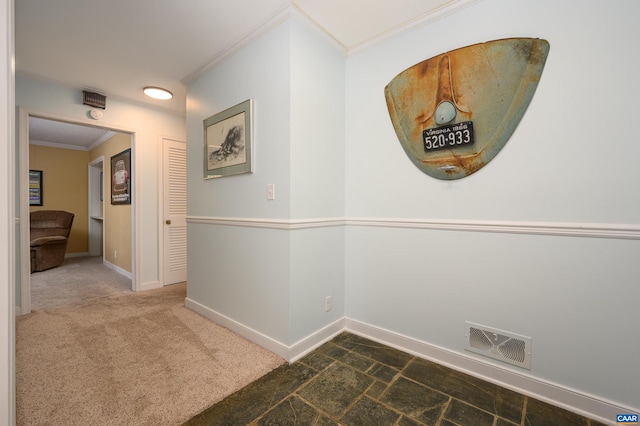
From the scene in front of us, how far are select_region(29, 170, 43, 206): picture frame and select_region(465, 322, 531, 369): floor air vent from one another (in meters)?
7.87

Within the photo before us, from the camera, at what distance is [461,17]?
1.76 metres

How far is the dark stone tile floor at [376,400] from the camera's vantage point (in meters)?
1.38

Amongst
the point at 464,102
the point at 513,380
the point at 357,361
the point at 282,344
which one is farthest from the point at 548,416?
the point at 464,102

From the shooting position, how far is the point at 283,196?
1.92 m

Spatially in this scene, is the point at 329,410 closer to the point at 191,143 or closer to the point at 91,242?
the point at 191,143

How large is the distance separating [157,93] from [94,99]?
0.70 metres

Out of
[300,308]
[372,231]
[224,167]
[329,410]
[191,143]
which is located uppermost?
[191,143]

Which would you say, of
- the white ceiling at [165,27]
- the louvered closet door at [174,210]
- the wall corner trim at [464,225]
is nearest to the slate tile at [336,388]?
the wall corner trim at [464,225]

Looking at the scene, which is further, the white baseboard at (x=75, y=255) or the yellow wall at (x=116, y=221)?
the white baseboard at (x=75, y=255)

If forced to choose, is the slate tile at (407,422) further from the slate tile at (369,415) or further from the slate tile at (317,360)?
the slate tile at (317,360)

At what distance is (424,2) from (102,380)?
3179 mm

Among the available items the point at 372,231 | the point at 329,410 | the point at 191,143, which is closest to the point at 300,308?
the point at 329,410

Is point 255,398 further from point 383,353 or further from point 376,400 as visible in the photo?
point 383,353

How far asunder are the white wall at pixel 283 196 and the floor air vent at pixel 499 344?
103 centimetres
